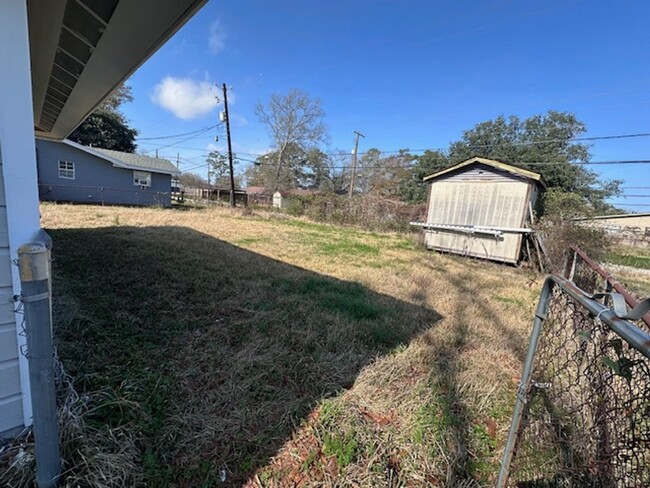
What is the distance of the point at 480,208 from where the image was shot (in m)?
8.61

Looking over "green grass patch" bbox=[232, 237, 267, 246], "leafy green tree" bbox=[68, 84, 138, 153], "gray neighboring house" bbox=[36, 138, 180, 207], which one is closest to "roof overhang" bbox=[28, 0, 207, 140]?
"green grass patch" bbox=[232, 237, 267, 246]

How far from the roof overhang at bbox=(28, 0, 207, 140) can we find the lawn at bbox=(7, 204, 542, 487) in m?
2.28

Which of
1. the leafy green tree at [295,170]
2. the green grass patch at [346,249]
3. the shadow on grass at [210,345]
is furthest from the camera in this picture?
the leafy green tree at [295,170]

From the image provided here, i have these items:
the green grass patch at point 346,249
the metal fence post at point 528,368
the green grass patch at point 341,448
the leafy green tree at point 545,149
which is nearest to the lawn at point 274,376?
the green grass patch at point 341,448

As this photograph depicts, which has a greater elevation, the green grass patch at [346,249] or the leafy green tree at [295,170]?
the leafy green tree at [295,170]

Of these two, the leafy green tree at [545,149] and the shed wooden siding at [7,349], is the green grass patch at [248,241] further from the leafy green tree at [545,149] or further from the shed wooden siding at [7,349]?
the leafy green tree at [545,149]

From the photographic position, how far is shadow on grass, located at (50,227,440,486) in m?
1.67

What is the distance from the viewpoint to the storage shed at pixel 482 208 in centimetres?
790

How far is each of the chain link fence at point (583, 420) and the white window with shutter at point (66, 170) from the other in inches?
744

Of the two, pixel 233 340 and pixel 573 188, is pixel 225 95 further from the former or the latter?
pixel 573 188

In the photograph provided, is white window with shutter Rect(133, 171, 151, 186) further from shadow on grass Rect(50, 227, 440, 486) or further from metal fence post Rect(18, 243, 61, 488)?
metal fence post Rect(18, 243, 61, 488)

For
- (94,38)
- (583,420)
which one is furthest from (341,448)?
(94,38)

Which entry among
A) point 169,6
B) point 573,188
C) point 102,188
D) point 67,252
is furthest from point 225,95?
point 573,188

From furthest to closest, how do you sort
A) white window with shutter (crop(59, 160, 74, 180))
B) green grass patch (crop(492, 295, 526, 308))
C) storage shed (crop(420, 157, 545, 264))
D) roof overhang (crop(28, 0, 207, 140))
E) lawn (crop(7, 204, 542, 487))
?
white window with shutter (crop(59, 160, 74, 180)) < storage shed (crop(420, 157, 545, 264)) < green grass patch (crop(492, 295, 526, 308)) < roof overhang (crop(28, 0, 207, 140)) < lawn (crop(7, 204, 542, 487))
